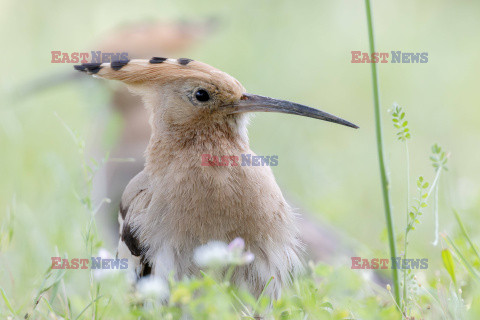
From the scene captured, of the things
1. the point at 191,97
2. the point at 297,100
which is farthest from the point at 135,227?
the point at 297,100

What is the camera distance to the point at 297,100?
5.56 metres

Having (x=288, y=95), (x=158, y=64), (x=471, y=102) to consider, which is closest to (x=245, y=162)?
(x=158, y=64)

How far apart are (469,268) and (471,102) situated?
3.75m

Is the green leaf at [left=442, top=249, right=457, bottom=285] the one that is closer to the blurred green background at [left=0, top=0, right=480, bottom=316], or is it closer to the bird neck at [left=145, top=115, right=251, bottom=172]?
the blurred green background at [left=0, top=0, right=480, bottom=316]

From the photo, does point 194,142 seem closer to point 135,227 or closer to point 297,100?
point 135,227

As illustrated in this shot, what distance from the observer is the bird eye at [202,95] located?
2.31 m

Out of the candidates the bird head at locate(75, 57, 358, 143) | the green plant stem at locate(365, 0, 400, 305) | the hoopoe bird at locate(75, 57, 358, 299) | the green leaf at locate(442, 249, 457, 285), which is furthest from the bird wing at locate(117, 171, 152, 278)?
the green leaf at locate(442, 249, 457, 285)

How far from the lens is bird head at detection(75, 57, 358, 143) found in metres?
2.31

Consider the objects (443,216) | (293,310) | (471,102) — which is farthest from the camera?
(471,102)

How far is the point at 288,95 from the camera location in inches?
218

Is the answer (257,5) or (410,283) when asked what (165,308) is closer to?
(410,283)

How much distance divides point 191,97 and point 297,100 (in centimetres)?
330

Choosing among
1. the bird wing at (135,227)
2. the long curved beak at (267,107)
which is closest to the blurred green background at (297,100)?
the bird wing at (135,227)

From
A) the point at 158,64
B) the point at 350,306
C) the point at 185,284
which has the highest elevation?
the point at 158,64
